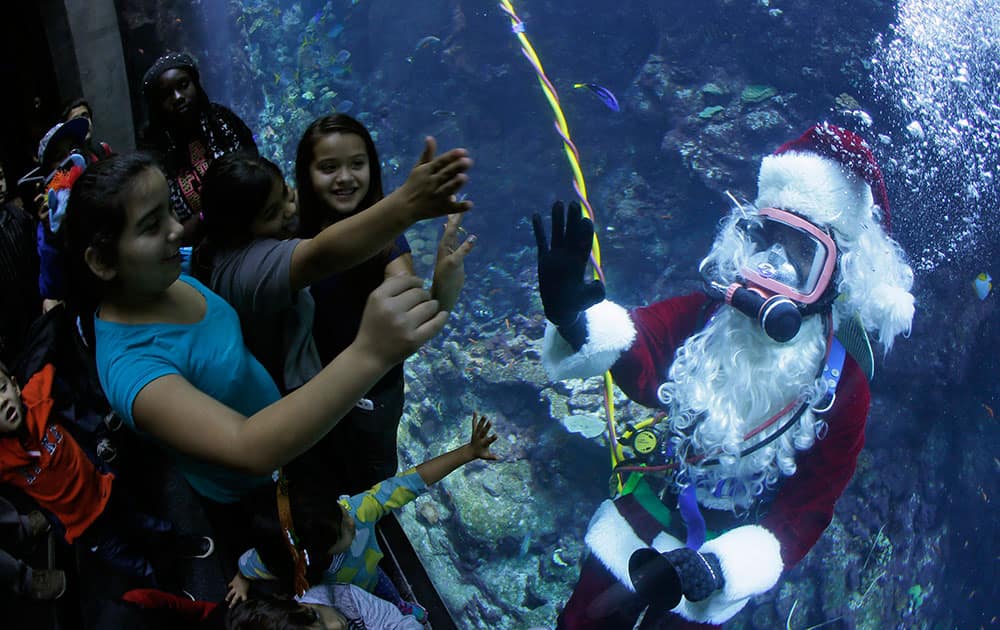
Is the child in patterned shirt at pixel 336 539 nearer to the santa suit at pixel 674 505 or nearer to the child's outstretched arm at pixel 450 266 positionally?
the child's outstretched arm at pixel 450 266

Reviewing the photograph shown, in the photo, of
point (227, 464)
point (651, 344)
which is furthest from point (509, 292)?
point (227, 464)

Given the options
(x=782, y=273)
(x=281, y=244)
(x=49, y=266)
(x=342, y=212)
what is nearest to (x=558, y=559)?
(x=782, y=273)

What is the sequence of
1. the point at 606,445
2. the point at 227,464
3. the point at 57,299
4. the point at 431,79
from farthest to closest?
the point at 431,79
the point at 606,445
the point at 57,299
the point at 227,464

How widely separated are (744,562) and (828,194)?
5.17ft

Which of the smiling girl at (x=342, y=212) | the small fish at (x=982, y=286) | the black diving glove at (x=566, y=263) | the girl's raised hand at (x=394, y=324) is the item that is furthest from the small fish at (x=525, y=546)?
the small fish at (x=982, y=286)

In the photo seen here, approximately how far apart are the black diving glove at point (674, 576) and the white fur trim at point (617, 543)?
0.23 meters

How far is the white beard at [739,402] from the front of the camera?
228cm

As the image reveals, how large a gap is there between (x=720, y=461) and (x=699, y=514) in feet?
0.78

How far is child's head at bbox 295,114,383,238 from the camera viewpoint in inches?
60.8

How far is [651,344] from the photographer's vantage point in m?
2.51

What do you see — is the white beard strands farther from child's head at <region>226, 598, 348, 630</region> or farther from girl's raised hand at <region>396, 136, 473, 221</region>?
girl's raised hand at <region>396, 136, 473, 221</region>

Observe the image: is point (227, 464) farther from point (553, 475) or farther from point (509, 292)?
point (509, 292)

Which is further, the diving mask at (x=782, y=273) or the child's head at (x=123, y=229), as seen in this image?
the diving mask at (x=782, y=273)

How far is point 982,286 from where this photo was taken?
17.1 ft
